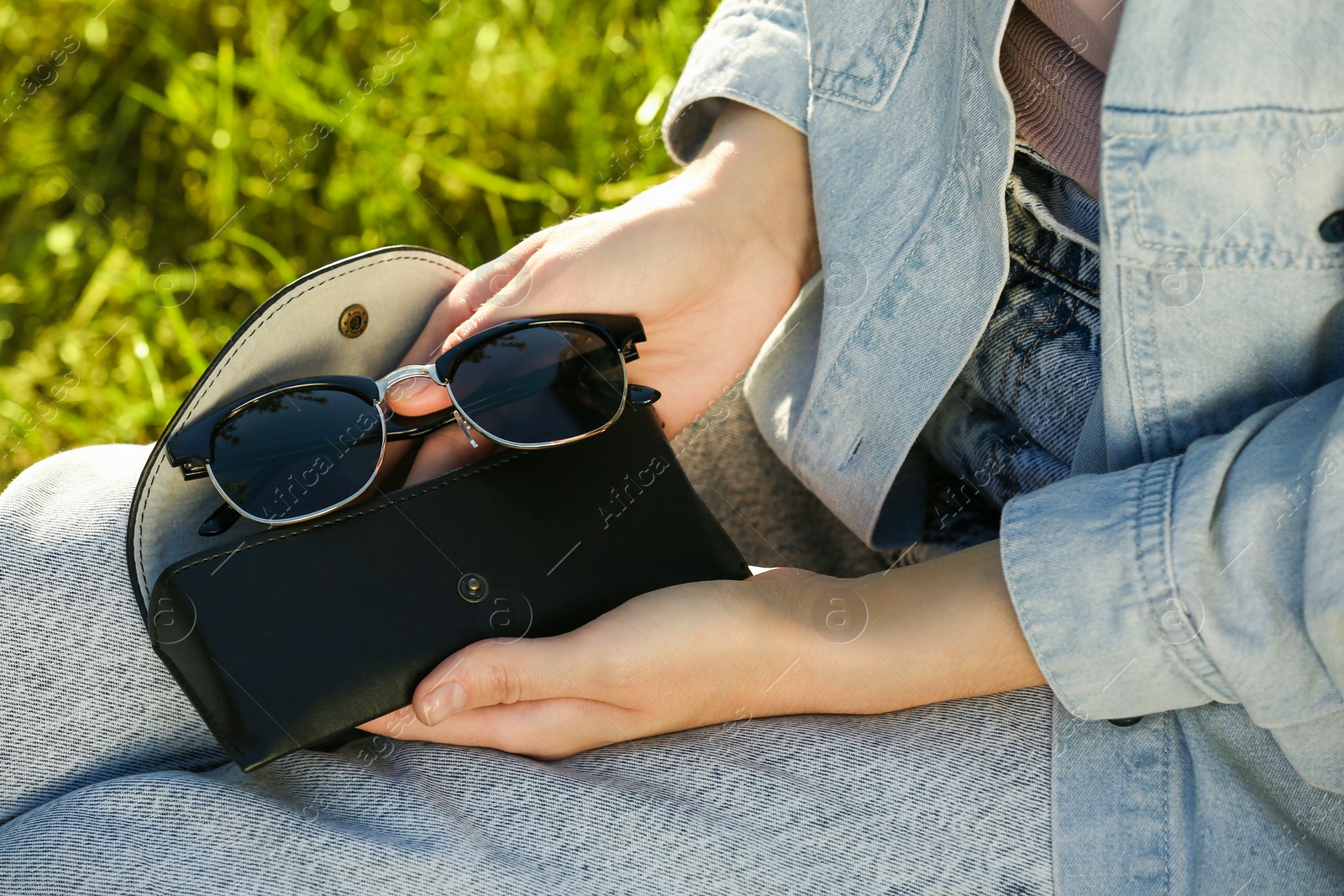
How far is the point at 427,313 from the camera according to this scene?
1229 millimetres

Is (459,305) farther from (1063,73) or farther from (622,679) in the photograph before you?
(1063,73)

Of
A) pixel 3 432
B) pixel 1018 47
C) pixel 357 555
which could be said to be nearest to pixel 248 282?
pixel 3 432

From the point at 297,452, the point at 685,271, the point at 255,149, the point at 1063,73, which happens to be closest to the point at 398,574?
the point at 297,452

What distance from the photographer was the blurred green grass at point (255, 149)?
2.21 metres

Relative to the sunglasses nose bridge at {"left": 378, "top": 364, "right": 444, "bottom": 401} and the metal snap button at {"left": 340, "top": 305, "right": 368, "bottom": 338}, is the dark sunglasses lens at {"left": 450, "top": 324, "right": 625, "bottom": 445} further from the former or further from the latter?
the metal snap button at {"left": 340, "top": 305, "right": 368, "bottom": 338}

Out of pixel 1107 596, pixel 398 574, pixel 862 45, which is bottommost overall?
pixel 1107 596

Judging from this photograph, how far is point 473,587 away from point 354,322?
1.17ft

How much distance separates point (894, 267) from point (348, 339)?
0.64 m

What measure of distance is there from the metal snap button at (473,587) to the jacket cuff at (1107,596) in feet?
1.70

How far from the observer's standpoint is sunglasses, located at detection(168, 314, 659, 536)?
3.30 ft

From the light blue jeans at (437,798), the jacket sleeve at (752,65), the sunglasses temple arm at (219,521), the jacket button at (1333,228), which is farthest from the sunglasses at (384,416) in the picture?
the jacket button at (1333,228)

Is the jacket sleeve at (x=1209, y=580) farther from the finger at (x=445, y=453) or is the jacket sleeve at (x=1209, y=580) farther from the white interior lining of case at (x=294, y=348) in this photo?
the white interior lining of case at (x=294, y=348)

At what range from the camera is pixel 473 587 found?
101cm

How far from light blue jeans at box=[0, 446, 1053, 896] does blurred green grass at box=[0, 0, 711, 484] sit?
1.29 metres
